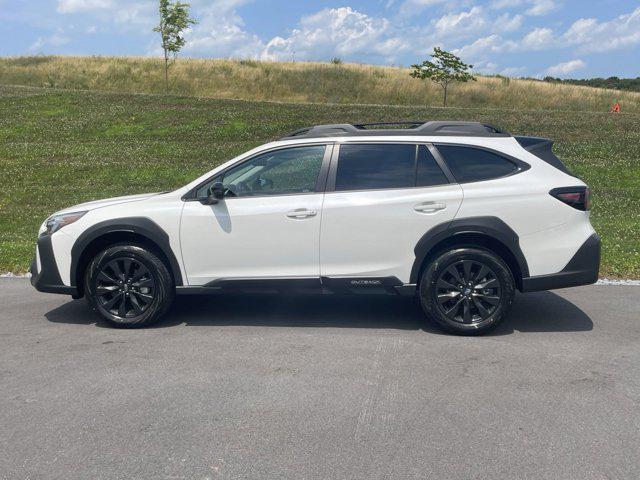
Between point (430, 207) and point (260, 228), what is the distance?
1503mm

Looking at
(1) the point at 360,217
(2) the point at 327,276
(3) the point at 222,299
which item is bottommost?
(3) the point at 222,299

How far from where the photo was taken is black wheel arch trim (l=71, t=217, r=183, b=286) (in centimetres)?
588

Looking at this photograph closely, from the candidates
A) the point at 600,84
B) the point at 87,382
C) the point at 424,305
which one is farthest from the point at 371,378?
the point at 600,84

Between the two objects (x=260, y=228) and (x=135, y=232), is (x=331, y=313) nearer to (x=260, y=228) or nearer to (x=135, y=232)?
(x=260, y=228)

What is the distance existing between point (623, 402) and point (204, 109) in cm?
2354

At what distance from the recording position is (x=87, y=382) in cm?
468

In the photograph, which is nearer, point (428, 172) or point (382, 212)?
point (382, 212)

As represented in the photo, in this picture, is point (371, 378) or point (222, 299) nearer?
point (371, 378)

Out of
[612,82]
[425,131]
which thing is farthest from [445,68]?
[612,82]

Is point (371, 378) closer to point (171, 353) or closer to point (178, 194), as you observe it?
point (171, 353)

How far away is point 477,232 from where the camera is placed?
221 inches

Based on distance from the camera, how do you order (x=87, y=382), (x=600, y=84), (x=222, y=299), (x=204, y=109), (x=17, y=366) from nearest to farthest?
(x=87, y=382), (x=17, y=366), (x=222, y=299), (x=204, y=109), (x=600, y=84)

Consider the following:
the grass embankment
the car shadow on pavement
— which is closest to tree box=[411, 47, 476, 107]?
the grass embankment

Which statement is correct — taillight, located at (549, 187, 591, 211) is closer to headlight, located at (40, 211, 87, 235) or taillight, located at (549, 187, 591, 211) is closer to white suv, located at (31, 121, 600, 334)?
white suv, located at (31, 121, 600, 334)
